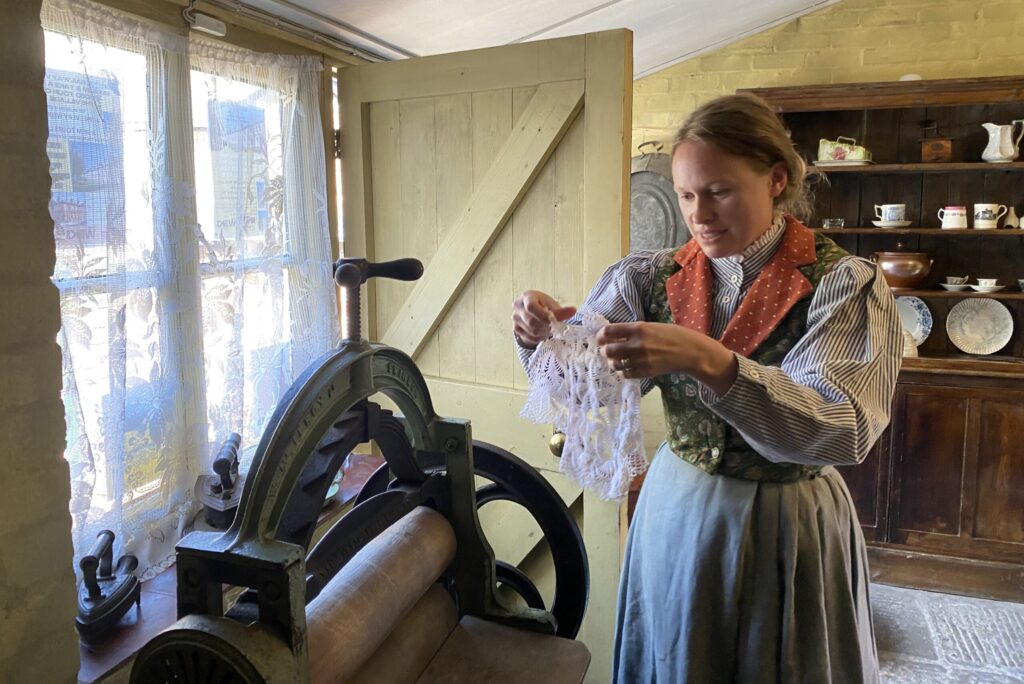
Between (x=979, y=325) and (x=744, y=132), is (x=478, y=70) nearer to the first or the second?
(x=744, y=132)

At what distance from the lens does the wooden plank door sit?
190 centimetres

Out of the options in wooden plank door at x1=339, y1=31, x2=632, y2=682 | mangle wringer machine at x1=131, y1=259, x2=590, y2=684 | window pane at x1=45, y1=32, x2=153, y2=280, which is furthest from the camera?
wooden plank door at x1=339, y1=31, x2=632, y2=682

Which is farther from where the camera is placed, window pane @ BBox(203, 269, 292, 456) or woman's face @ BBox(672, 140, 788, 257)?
window pane @ BBox(203, 269, 292, 456)

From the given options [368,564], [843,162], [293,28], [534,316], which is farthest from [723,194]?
[843,162]

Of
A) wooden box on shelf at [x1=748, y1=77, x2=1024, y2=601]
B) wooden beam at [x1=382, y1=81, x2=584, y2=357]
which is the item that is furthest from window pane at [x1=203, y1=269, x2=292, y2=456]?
wooden box on shelf at [x1=748, y1=77, x2=1024, y2=601]

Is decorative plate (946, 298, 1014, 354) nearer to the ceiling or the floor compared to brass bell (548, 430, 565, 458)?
nearer to the ceiling

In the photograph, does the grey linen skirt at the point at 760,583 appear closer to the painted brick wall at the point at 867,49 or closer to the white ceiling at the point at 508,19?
the white ceiling at the point at 508,19

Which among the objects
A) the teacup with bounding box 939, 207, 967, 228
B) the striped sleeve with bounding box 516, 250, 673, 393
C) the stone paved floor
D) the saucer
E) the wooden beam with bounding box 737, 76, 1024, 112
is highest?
the wooden beam with bounding box 737, 76, 1024, 112

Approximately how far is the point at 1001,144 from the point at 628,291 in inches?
104

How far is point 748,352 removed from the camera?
117 cm

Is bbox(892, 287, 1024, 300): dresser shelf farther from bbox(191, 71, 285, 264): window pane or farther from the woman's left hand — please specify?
the woman's left hand

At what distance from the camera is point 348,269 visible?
0.94 metres

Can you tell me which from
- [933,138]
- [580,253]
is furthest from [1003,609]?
[580,253]

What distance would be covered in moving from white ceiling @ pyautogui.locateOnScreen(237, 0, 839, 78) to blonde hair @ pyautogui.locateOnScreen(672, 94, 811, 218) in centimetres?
101
